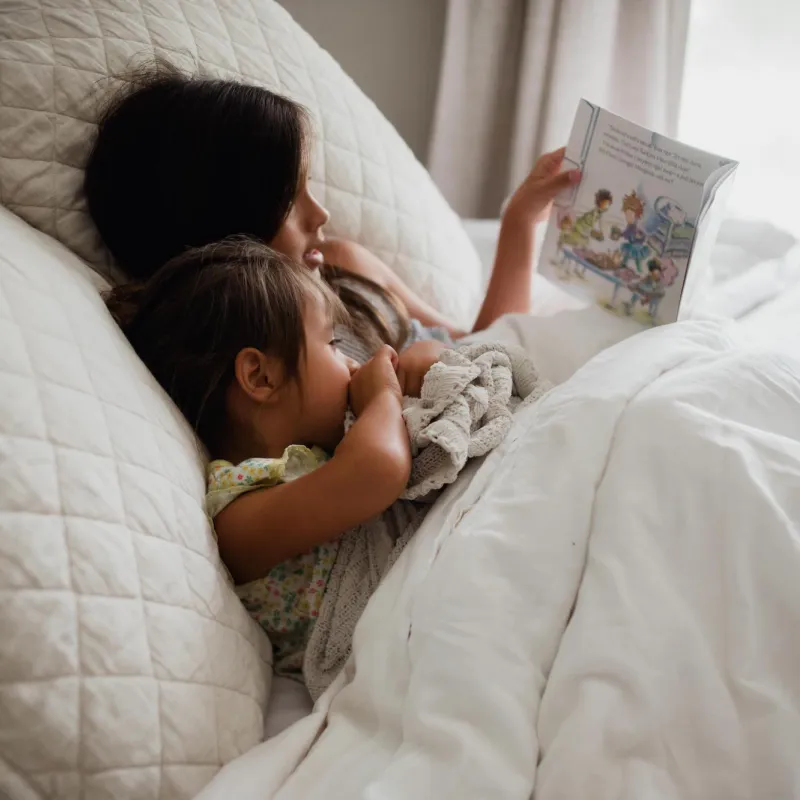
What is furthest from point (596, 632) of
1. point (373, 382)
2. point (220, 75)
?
point (220, 75)

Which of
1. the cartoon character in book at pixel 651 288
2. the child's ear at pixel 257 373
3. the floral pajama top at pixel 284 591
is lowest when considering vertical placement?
the floral pajama top at pixel 284 591

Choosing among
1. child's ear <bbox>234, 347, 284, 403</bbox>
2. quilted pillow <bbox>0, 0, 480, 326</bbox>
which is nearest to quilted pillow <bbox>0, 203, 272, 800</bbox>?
child's ear <bbox>234, 347, 284, 403</bbox>

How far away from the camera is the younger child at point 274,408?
82 centimetres

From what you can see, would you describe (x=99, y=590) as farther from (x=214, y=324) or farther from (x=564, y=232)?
(x=564, y=232)

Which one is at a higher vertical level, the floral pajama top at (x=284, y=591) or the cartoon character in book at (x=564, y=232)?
the cartoon character in book at (x=564, y=232)

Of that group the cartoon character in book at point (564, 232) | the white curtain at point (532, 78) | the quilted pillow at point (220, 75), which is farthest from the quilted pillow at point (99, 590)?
the white curtain at point (532, 78)

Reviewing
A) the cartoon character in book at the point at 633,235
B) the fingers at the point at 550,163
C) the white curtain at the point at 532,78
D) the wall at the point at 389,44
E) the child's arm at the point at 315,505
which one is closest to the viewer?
the child's arm at the point at 315,505

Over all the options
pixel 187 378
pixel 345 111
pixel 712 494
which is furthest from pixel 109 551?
pixel 345 111

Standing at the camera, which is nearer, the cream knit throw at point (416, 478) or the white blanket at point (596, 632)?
the white blanket at point (596, 632)

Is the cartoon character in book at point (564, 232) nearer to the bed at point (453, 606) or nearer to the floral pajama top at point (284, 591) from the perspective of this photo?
the bed at point (453, 606)

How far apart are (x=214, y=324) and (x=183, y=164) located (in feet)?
0.85

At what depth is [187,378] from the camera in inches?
36.1

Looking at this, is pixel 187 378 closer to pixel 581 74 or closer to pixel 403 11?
pixel 581 74

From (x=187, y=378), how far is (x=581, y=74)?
4.22ft
